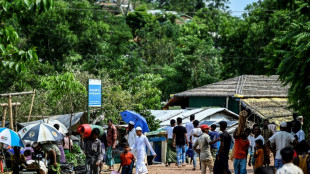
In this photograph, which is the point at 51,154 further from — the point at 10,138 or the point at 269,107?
the point at 269,107

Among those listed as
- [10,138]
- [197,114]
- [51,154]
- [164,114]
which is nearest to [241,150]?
[51,154]

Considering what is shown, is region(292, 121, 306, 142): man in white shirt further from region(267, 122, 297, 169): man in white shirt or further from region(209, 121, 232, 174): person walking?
region(209, 121, 232, 174): person walking

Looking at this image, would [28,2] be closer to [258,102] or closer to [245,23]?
[258,102]

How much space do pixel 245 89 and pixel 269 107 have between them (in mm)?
3411

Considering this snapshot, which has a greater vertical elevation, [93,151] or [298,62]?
[298,62]

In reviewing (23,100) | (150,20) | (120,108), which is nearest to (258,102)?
(120,108)

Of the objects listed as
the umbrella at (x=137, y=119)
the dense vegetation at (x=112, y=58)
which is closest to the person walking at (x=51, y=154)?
the umbrella at (x=137, y=119)

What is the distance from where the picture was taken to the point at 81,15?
44719 millimetres

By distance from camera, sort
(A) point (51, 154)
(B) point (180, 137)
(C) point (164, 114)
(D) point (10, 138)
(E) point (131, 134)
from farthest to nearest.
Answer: (C) point (164, 114), (B) point (180, 137), (E) point (131, 134), (D) point (10, 138), (A) point (51, 154)

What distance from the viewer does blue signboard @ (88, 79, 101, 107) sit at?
20.9 m

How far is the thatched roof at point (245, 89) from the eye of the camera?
35.8 metres

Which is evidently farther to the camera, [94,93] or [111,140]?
[94,93]

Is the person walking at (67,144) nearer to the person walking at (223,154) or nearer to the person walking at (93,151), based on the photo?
the person walking at (93,151)

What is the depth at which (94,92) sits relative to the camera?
21000 millimetres
